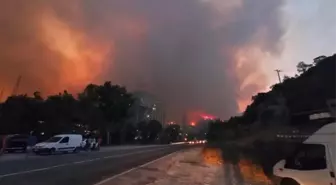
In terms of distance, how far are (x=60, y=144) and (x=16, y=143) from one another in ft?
14.8

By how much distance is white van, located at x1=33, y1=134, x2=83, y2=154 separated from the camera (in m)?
41.8

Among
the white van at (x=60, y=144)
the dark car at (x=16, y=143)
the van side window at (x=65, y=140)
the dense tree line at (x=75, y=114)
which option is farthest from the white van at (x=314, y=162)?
the dense tree line at (x=75, y=114)

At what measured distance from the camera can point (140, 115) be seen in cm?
14875

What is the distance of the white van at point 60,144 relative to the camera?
1647 inches

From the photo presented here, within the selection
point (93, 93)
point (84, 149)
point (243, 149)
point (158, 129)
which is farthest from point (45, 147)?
point (158, 129)

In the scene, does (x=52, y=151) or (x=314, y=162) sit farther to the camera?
(x=52, y=151)

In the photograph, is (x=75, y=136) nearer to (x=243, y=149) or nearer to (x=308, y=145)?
(x=243, y=149)

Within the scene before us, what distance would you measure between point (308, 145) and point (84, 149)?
4597 centimetres

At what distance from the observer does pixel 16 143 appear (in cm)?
4444

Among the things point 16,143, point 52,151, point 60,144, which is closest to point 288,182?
point 52,151

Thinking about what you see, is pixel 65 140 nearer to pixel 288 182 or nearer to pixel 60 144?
pixel 60 144

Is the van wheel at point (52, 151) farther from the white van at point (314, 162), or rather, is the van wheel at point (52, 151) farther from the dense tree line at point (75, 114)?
the white van at point (314, 162)

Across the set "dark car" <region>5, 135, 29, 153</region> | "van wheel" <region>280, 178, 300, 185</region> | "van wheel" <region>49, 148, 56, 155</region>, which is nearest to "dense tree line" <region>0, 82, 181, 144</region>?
"dark car" <region>5, 135, 29, 153</region>

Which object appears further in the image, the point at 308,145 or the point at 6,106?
the point at 6,106
